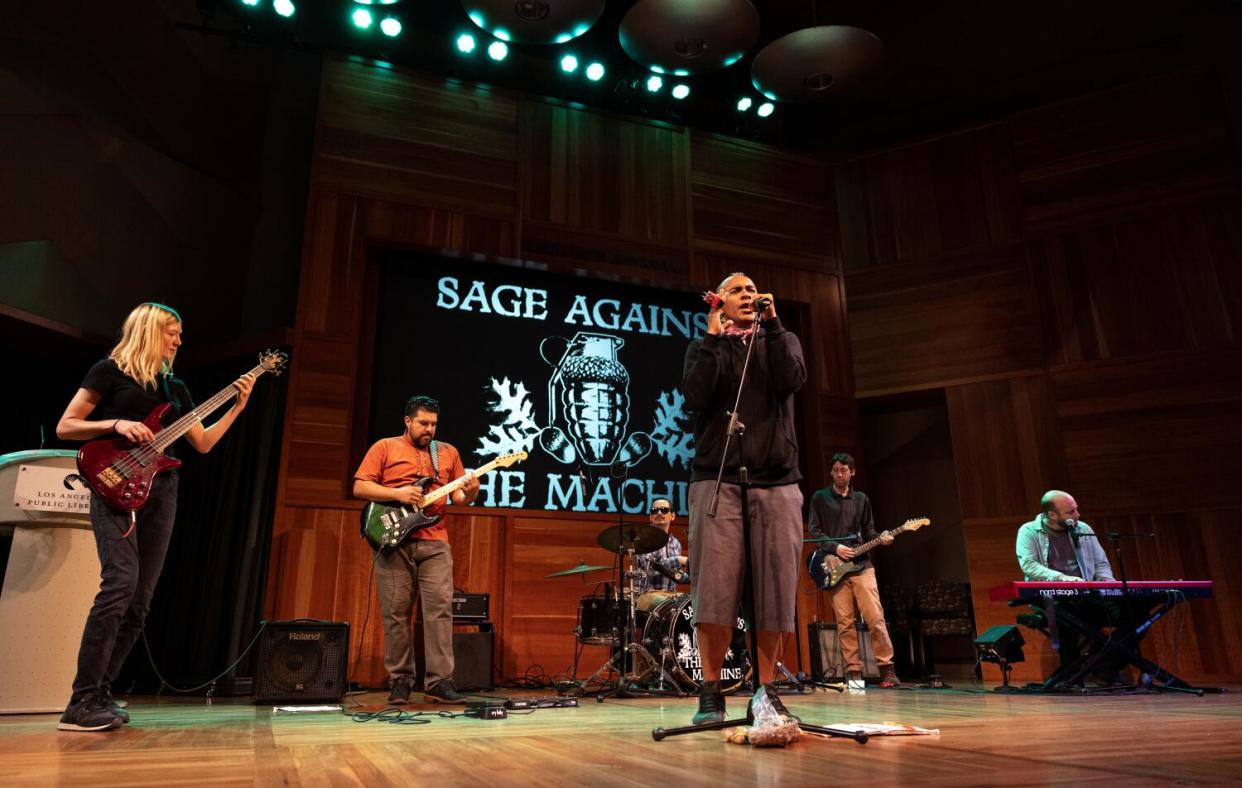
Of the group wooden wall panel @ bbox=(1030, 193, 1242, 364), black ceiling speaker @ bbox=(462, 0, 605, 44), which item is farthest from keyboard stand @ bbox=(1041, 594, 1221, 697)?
black ceiling speaker @ bbox=(462, 0, 605, 44)

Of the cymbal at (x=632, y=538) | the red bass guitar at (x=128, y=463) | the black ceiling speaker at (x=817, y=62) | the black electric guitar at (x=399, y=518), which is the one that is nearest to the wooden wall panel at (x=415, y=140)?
the black ceiling speaker at (x=817, y=62)

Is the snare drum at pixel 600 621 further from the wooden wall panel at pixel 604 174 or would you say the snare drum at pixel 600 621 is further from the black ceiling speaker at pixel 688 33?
the black ceiling speaker at pixel 688 33

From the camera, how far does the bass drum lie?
4.91 m

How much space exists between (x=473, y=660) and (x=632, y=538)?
129 centimetres

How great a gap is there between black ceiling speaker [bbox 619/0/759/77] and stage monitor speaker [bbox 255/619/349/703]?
4998mm

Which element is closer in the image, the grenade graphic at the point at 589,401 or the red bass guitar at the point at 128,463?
the red bass guitar at the point at 128,463

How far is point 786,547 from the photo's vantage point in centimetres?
252

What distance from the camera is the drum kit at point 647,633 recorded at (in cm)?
491

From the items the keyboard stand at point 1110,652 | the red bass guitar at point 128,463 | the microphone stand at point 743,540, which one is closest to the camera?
the microphone stand at point 743,540

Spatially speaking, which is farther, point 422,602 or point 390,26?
point 390,26

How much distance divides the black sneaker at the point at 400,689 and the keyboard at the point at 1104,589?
3.26 metres

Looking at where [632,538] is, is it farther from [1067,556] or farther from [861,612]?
[1067,556]

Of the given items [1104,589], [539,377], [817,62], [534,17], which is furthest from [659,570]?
[817,62]

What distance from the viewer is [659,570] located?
5.41 meters
